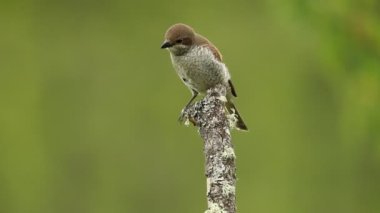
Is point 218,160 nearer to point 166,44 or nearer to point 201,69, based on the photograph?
point 166,44

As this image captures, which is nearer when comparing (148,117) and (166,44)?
(166,44)

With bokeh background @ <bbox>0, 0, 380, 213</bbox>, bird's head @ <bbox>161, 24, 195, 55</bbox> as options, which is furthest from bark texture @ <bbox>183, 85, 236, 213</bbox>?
bokeh background @ <bbox>0, 0, 380, 213</bbox>

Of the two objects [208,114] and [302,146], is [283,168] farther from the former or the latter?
[208,114]

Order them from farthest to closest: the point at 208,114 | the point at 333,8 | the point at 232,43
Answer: the point at 232,43, the point at 333,8, the point at 208,114

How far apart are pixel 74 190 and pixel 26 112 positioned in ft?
2.43

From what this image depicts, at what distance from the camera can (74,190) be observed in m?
10.4

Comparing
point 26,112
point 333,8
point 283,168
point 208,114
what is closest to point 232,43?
point 283,168

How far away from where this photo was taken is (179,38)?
524cm

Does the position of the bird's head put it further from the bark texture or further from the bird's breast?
the bark texture

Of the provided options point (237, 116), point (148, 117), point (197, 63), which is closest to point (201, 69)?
point (197, 63)

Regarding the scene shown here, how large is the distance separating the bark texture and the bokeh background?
6.32 metres

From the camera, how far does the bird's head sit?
5.16 metres

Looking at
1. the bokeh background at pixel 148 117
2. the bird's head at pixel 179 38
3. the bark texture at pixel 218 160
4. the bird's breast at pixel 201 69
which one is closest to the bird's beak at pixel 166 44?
the bird's head at pixel 179 38

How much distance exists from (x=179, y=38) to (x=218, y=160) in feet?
5.63
